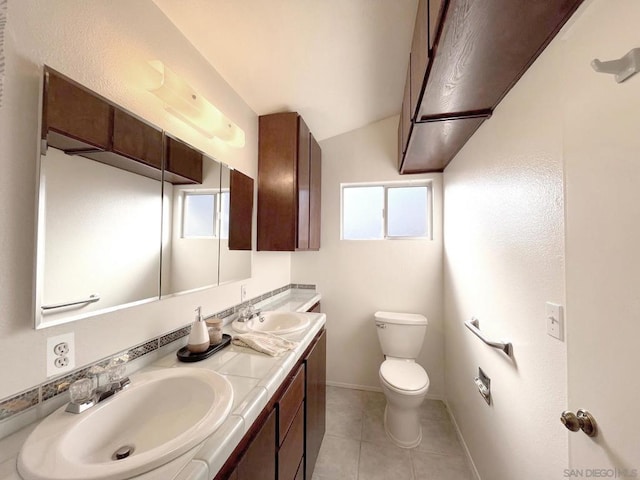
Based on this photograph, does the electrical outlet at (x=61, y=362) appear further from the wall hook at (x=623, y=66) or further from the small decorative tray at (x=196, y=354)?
the wall hook at (x=623, y=66)

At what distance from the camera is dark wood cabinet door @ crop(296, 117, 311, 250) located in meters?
1.95

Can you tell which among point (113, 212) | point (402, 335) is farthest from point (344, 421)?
point (113, 212)

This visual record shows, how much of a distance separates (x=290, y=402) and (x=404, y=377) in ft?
3.47

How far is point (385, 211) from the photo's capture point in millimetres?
2527

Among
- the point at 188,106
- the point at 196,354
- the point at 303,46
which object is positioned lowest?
the point at 196,354

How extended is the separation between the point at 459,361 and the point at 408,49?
2.14m

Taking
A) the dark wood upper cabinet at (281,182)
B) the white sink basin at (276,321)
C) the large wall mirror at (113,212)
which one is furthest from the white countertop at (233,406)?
the dark wood upper cabinet at (281,182)

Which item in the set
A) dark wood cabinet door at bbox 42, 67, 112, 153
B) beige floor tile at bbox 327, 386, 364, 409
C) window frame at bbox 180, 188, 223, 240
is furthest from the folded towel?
beige floor tile at bbox 327, 386, 364, 409

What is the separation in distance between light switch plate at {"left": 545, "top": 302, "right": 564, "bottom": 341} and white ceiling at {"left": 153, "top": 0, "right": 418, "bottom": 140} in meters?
1.45

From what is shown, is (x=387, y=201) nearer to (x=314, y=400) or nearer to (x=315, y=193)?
(x=315, y=193)

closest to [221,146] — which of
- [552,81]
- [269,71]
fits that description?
[269,71]

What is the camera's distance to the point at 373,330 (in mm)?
2406

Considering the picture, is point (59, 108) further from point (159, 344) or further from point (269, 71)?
point (269, 71)

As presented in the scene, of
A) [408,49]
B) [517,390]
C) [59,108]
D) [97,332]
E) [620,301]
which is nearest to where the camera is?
[620,301]
